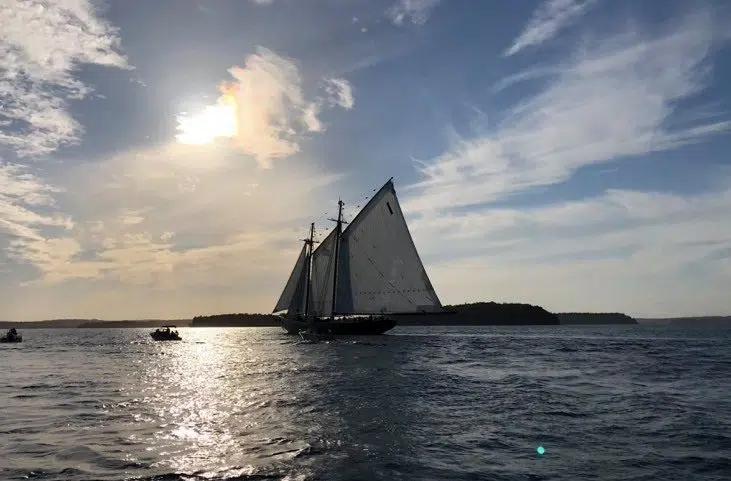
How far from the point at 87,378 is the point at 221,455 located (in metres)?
33.6

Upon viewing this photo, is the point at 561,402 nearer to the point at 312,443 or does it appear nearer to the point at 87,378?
the point at 312,443

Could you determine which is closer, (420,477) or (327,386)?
(420,477)

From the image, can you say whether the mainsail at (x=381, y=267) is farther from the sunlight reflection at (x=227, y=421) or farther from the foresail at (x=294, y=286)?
the sunlight reflection at (x=227, y=421)

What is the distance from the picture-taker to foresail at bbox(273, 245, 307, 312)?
110463 millimetres

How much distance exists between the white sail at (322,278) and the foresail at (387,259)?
848cm

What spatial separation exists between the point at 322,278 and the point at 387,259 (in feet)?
62.9

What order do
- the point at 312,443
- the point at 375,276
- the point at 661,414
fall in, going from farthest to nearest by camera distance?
the point at 375,276
the point at 661,414
the point at 312,443

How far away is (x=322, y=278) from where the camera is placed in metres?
103

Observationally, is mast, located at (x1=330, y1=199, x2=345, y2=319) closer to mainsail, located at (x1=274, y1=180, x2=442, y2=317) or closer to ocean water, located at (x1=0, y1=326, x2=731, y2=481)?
mainsail, located at (x1=274, y1=180, x2=442, y2=317)

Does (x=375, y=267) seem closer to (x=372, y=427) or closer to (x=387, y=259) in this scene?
(x=387, y=259)

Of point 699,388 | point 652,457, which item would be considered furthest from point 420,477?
point 699,388

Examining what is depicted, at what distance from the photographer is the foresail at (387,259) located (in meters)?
88.1

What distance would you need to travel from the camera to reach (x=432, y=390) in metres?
35.4

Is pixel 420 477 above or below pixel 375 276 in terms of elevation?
below
